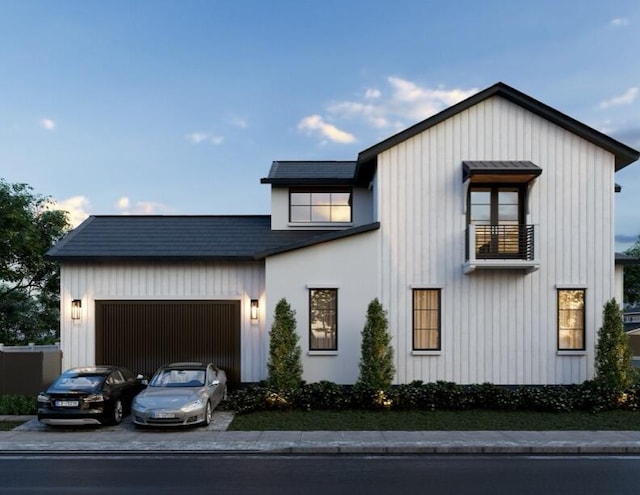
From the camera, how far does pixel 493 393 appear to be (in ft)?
46.5

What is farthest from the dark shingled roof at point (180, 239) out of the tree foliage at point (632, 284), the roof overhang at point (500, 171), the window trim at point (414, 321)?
the tree foliage at point (632, 284)

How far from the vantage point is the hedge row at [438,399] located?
13.9 meters

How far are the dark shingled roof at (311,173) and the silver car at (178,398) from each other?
7406mm

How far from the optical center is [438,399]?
46.5 feet

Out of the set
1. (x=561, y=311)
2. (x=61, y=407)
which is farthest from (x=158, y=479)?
(x=561, y=311)

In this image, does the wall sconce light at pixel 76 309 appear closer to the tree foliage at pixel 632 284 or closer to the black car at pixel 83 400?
the black car at pixel 83 400

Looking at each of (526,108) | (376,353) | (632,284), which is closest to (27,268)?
(376,353)

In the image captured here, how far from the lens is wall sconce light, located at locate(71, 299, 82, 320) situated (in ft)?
53.3

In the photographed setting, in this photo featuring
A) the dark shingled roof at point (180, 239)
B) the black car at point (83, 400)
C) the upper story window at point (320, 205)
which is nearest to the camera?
the black car at point (83, 400)

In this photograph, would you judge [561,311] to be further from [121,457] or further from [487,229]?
[121,457]

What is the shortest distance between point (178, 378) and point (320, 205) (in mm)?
8246

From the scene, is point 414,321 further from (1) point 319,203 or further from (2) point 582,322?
(1) point 319,203

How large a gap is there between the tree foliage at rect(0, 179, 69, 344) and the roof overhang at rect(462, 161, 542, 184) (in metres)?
16.5

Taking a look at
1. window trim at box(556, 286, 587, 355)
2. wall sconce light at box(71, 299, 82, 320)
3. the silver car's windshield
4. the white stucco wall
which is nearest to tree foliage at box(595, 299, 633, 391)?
window trim at box(556, 286, 587, 355)
